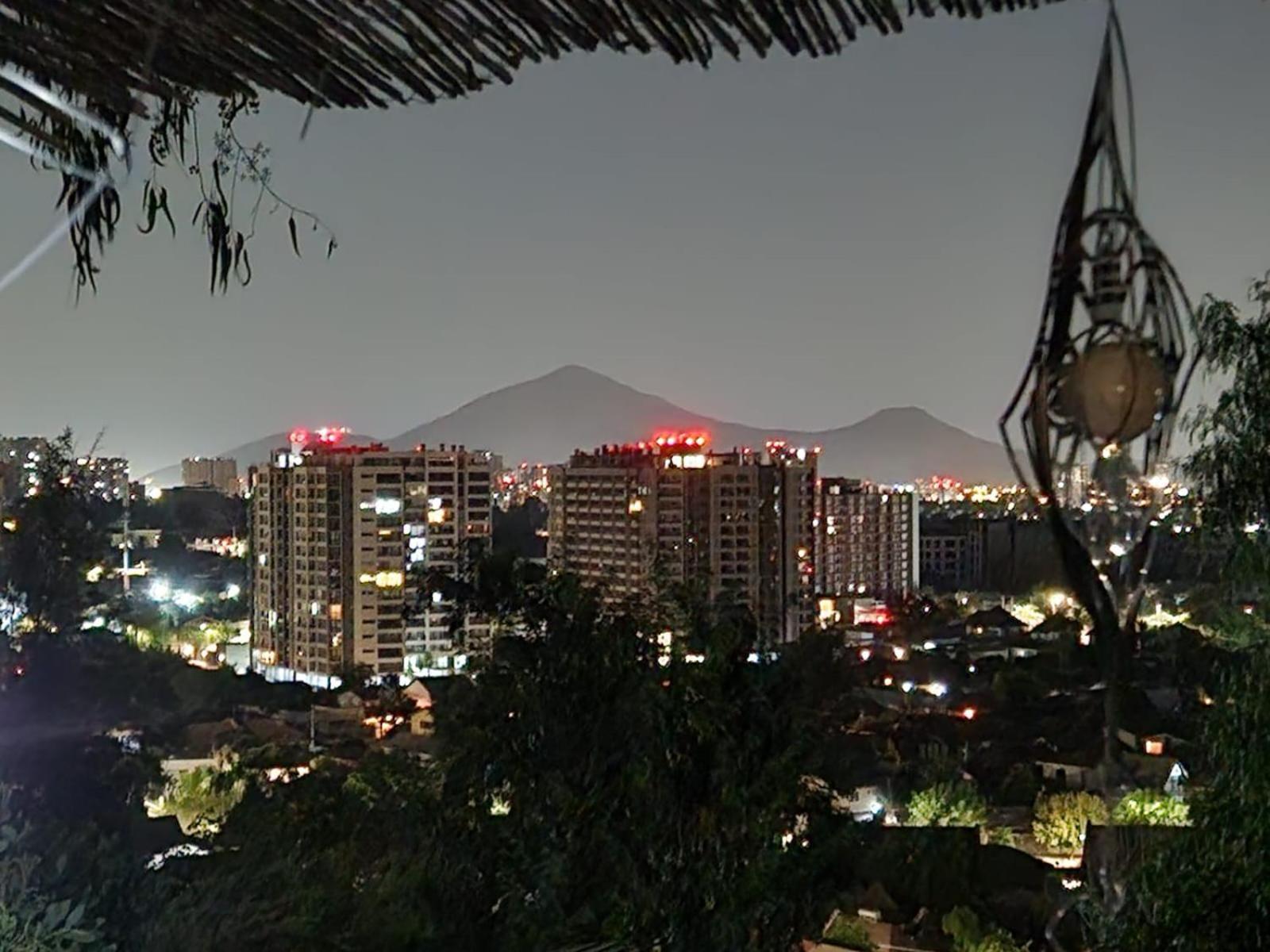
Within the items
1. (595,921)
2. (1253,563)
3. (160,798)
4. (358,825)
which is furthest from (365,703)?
(1253,563)

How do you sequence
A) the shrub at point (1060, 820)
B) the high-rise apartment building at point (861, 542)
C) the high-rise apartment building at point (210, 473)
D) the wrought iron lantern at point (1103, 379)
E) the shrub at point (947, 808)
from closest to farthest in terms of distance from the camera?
1. the wrought iron lantern at point (1103, 379)
2. the shrub at point (1060, 820)
3. the shrub at point (947, 808)
4. the high-rise apartment building at point (861, 542)
5. the high-rise apartment building at point (210, 473)

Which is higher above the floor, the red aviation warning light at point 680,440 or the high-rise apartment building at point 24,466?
the red aviation warning light at point 680,440

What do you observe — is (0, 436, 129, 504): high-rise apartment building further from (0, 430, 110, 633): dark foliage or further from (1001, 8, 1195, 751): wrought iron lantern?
(1001, 8, 1195, 751): wrought iron lantern

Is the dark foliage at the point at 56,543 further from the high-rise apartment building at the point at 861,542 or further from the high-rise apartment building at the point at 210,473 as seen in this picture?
the high-rise apartment building at the point at 210,473

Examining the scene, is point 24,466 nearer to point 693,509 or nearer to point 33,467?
point 33,467

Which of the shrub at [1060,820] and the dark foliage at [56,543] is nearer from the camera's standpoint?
the dark foliage at [56,543]

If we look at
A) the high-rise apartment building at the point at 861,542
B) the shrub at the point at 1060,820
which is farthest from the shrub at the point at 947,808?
the high-rise apartment building at the point at 861,542

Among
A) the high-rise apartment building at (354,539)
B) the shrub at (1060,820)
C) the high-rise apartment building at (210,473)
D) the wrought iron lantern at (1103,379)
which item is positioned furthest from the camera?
the high-rise apartment building at (210,473)

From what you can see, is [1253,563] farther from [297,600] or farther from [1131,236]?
[297,600]
